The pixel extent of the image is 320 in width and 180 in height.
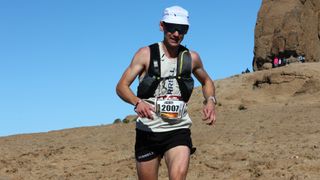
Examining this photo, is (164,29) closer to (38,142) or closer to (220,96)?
(38,142)

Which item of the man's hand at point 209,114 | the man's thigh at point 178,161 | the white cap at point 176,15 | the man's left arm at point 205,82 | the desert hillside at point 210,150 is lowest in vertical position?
the desert hillside at point 210,150

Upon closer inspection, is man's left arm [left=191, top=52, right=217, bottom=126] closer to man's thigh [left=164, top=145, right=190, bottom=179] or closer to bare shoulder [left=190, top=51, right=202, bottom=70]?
bare shoulder [left=190, top=51, right=202, bottom=70]

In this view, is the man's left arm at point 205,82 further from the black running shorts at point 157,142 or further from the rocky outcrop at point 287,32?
the rocky outcrop at point 287,32

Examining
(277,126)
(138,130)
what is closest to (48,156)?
(277,126)

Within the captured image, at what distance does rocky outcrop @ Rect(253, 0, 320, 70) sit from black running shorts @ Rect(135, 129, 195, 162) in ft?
122

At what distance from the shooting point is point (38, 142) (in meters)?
19.7

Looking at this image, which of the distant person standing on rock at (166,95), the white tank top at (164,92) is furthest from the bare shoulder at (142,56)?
the white tank top at (164,92)

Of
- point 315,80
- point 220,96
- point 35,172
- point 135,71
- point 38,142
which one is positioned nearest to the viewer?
point 135,71

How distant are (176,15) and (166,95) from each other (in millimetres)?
637

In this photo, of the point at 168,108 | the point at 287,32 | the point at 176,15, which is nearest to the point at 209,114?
the point at 168,108

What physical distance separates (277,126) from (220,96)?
1628 centimetres

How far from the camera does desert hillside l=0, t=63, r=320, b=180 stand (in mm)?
11469

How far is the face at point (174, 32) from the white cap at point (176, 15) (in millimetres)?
32

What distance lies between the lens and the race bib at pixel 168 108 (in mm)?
4866
